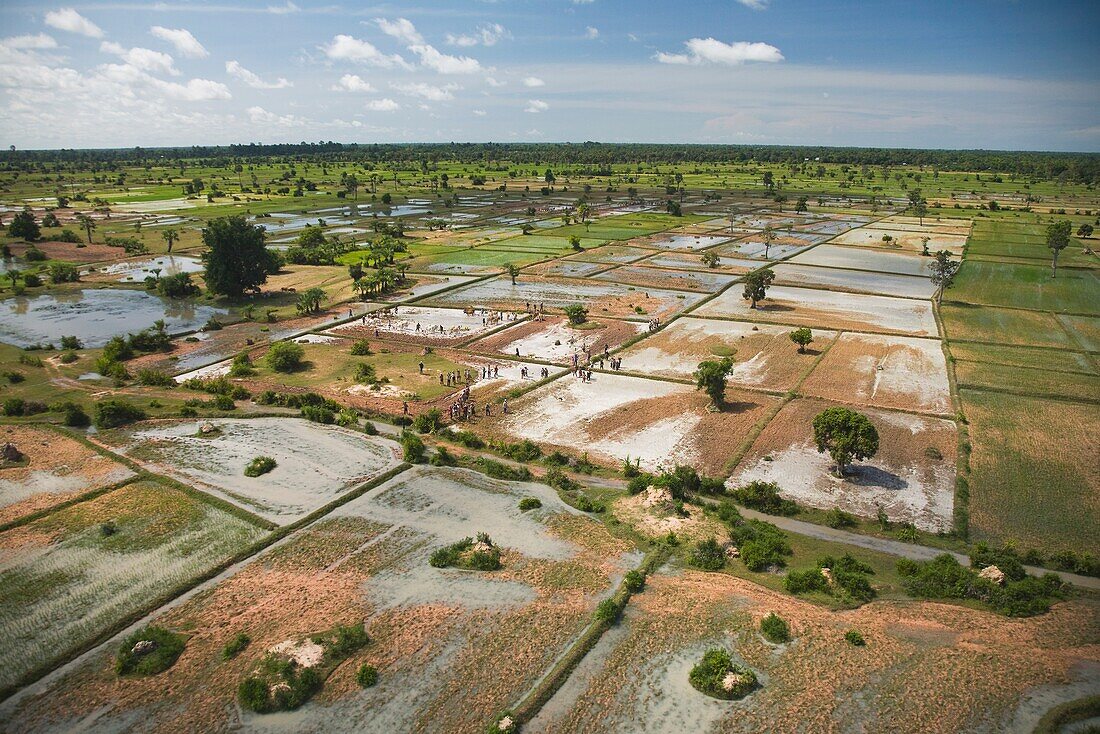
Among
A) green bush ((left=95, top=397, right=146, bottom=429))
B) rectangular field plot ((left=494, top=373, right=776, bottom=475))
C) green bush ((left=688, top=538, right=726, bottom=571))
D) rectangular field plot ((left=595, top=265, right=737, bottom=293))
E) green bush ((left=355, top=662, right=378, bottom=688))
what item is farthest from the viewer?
rectangular field plot ((left=595, top=265, right=737, bottom=293))

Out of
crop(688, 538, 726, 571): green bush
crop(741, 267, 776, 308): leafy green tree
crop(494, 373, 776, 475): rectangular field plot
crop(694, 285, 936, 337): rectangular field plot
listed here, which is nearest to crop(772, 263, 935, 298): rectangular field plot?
crop(694, 285, 936, 337): rectangular field plot

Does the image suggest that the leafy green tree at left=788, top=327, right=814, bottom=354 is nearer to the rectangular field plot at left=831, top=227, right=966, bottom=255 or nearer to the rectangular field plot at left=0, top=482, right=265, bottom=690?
the rectangular field plot at left=0, top=482, right=265, bottom=690

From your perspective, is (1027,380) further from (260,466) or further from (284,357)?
(284,357)

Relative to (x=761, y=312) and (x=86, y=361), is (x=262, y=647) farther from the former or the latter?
(x=761, y=312)

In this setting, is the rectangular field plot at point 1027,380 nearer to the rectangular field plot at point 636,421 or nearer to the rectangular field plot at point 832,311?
the rectangular field plot at point 832,311

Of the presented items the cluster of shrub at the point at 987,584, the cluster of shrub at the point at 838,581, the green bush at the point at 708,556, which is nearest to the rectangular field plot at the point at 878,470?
the cluster of shrub at the point at 987,584

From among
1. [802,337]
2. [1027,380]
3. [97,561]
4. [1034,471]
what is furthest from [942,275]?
[97,561]
